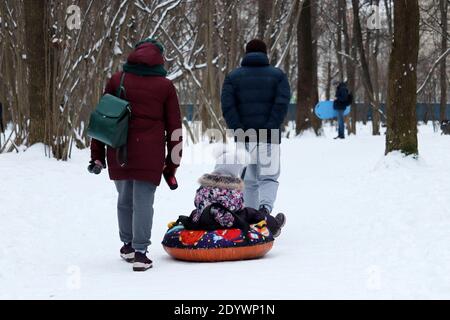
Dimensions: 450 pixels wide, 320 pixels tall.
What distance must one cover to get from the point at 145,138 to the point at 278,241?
1.80 metres

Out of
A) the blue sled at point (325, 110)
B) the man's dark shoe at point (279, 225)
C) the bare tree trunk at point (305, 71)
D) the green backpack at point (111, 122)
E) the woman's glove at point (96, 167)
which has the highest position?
the bare tree trunk at point (305, 71)

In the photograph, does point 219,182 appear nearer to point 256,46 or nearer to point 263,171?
point 263,171

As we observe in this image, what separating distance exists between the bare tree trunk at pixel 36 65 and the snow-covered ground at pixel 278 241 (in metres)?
0.37

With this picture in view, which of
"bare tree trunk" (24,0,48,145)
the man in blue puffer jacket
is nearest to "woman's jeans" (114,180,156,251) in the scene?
the man in blue puffer jacket

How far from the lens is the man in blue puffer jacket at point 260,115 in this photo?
6.46 meters

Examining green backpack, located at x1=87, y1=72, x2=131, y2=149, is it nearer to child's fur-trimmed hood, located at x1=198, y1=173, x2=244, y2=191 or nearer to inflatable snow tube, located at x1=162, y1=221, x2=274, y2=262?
child's fur-trimmed hood, located at x1=198, y1=173, x2=244, y2=191

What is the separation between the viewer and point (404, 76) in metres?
9.76

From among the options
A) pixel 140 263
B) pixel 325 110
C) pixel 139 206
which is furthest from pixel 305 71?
pixel 140 263

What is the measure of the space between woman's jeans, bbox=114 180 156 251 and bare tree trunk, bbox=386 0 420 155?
550 cm

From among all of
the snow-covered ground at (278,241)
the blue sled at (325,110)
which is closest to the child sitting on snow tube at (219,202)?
the snow-covered ground at (278,241)

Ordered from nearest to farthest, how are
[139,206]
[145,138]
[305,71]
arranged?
[145,138] → [139,206] → [305,71]

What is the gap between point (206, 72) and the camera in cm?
1484

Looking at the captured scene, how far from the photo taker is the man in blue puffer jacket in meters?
6.46

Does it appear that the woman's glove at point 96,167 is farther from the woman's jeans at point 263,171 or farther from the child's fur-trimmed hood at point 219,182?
the woman's jeans at point 263,171
